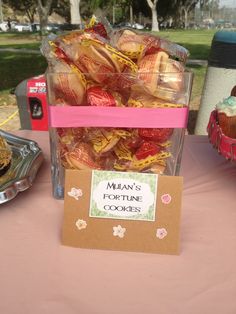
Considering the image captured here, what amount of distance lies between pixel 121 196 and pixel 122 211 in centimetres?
2

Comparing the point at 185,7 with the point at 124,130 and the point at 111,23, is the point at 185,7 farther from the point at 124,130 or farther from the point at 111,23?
the point at 124,130

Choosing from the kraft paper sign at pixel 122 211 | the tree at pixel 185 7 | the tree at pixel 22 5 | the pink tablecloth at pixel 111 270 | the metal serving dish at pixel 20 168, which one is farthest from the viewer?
the tree at pixel 185 7

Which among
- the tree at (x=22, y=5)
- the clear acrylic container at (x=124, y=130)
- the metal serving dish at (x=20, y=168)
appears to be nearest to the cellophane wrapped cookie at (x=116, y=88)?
the clear acrylic container at (x=124, y=130)

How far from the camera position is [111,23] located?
2.78ft

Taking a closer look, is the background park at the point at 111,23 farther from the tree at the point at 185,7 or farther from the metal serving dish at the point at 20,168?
the metal serving dish at the point at 20,168

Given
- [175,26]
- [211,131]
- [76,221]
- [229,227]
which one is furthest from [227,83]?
[175,26]

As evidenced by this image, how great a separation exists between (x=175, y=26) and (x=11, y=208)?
1452 inches

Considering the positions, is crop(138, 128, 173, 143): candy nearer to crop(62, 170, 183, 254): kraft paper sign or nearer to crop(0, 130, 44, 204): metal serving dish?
crop(62, 170, 183, 254): kraft paper sign

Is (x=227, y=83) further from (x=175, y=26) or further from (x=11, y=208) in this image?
(x=175, y=26)

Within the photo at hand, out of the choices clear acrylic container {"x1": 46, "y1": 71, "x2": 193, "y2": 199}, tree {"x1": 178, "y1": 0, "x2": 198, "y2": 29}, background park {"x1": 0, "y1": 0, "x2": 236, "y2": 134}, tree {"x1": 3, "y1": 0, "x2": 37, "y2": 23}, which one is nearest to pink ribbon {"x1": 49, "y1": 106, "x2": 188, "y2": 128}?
clear acrylic container {"x1": 46, "y1": 71, "x2": 193, "y2": 199}

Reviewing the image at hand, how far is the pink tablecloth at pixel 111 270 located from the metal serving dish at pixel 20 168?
0.12 ft

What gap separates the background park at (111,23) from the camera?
4.34 meters

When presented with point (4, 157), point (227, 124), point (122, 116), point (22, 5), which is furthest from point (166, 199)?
point (22, 5)

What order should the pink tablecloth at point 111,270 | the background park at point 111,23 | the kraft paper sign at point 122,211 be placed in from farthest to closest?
1. the background park at point 111,23
2. the kraft paper sign at point 122,211
3. the pink tablecloth at point 111,270
